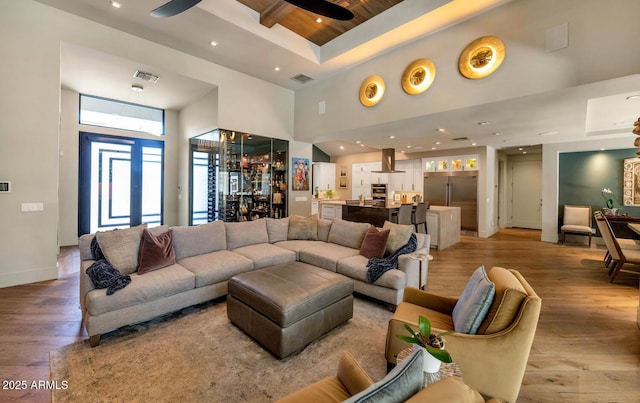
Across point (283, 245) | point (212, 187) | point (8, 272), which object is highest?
point (212, 187)

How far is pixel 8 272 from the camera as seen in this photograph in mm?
3523

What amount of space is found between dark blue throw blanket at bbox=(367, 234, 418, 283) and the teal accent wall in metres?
6.68

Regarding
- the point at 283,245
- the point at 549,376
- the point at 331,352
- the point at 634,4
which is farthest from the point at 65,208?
the point at 634,4

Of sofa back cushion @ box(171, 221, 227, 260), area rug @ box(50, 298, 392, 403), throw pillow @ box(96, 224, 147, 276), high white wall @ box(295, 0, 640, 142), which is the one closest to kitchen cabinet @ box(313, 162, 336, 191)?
high white wall @ box(295, 0, 640, 142)

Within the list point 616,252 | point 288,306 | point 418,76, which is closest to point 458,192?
point 616,252

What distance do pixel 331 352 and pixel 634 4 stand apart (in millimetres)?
4612

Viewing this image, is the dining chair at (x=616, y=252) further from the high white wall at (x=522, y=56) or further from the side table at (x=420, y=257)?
the side table at (x=420, y=257)

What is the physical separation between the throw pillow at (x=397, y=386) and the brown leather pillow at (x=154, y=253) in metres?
Answer: 2.87

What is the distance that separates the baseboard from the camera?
3492mm

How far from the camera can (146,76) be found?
4.77 meters

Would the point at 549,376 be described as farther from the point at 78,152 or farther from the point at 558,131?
the point at 78,152

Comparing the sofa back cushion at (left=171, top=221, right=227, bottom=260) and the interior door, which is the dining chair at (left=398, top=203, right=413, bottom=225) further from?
the interior door

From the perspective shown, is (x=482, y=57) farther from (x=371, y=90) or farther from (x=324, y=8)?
(x=324, y=8)

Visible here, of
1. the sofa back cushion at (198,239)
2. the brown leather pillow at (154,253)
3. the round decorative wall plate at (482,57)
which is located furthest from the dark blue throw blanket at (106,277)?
the round decorative wall plate at (482,57)
